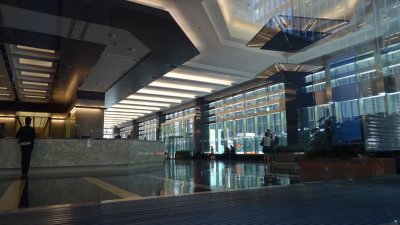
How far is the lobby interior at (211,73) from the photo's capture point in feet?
11.8

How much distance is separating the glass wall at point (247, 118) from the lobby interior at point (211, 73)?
359 centimetres

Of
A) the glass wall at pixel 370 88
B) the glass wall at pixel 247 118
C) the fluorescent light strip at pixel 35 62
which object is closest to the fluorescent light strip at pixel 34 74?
the fluorescent light strip at pixel 35 62

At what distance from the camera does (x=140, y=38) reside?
1030 cm

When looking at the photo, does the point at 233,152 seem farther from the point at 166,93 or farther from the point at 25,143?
the point at 25,143

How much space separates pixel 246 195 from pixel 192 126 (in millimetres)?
23880

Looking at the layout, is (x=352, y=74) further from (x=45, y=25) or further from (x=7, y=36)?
(x=7, y=36)

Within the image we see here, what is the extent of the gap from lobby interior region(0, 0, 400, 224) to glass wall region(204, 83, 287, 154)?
359 cm

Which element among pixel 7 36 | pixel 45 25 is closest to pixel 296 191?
pixel 45 25

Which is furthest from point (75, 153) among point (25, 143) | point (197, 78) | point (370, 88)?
point (197, 78)

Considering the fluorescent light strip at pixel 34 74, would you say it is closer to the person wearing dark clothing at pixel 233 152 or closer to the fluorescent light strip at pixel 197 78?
the fluorescent light strip at pixel 197 78

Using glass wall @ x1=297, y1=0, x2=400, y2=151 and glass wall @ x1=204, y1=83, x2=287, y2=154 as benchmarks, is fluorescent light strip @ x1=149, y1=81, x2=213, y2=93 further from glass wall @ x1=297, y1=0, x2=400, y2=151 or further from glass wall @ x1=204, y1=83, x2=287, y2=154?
glass wall @ x1=297, y1=0, x2=400, y2=151

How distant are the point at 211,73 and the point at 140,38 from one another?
8.11 metres

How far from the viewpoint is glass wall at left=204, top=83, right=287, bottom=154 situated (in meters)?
20.6

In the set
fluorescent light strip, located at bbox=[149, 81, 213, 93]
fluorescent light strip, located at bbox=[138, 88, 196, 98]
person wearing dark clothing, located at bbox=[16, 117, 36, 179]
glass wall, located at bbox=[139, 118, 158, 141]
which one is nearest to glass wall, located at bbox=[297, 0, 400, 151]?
person wearing dark clothing, located at bbox=[16, 117, 36, 179]
